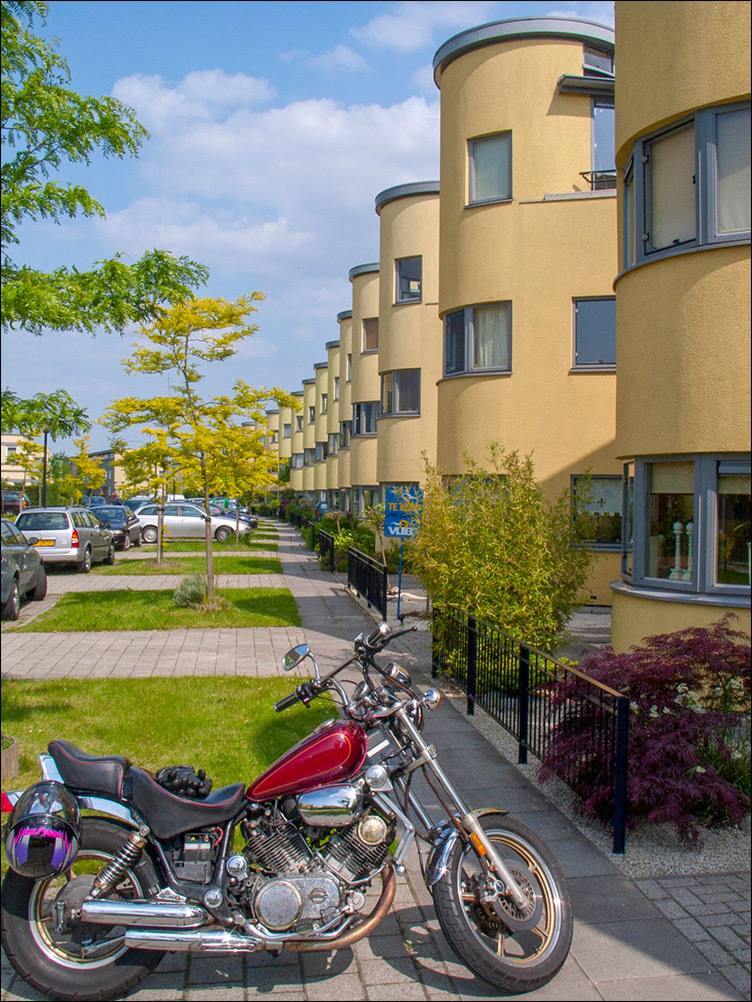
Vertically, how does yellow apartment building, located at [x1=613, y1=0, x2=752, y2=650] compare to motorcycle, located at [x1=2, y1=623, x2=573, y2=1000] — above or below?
above

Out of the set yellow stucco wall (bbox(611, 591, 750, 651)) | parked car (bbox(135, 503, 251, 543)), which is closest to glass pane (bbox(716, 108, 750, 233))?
yellow stucco wall (bbox(611, 591, 750, 651))

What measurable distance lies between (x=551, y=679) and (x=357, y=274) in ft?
84.6

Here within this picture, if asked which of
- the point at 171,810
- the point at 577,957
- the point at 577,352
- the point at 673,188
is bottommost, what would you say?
the point at 577,957

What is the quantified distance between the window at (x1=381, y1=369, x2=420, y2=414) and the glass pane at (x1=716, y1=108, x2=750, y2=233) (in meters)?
19.8

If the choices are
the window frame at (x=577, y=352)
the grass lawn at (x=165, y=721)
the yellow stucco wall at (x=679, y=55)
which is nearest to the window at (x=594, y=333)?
the window frame at (x=577, y=352)

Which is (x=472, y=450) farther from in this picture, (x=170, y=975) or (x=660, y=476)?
(x=170, y=975)

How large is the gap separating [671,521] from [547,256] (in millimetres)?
9067

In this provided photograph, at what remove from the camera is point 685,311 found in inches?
150

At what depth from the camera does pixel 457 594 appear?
27.9 ft

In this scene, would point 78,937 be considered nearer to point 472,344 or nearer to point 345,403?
point 472,344

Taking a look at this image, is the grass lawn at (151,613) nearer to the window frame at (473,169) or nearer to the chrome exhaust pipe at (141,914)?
the window frame at (473,169)

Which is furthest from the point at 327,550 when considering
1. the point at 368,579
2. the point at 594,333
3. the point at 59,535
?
the point at 594,333

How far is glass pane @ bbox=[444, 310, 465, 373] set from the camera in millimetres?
14617

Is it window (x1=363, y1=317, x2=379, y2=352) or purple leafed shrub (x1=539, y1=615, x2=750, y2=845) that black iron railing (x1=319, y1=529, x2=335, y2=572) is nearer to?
window (x1=363, y1=317, x2=379, y2=352)
